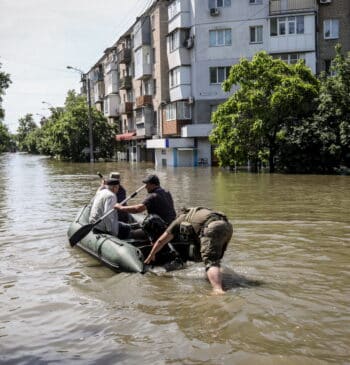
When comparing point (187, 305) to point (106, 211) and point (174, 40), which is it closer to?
point (106, 211)

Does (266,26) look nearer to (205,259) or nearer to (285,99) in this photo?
(285,99)

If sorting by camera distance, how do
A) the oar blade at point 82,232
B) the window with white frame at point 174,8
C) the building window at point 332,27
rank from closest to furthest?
the oar blade at point 82,232, the building window at point 332,27, the window with white frame at point 174,8

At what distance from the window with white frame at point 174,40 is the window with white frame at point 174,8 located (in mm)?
1542

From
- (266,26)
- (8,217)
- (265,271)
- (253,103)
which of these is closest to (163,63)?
(266,26)

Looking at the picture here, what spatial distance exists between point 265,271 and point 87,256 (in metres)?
3.48

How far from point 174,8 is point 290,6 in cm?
941

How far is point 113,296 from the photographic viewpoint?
25.0 ft

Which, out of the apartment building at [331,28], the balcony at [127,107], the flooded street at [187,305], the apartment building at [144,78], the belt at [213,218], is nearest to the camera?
the flooded street at [187,305]

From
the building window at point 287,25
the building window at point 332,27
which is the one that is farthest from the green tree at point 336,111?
the building window at point 332,27

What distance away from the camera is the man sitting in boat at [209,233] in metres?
7.45

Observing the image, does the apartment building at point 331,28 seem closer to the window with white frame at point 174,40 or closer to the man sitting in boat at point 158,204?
the window with white frame at point 174,40

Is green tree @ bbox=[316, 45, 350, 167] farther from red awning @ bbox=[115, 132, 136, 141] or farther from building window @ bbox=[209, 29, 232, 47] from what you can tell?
red awning @ bbox=[115, 132, 136, 141]

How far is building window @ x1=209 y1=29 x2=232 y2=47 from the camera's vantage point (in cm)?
4112

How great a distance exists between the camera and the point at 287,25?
39.9 m
